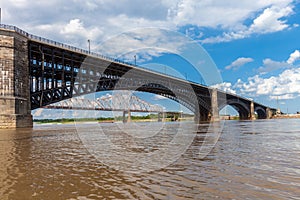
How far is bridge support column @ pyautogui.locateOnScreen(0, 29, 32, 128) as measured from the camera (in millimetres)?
39469

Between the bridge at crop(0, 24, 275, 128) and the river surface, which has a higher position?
the bridge at crop(0, 24, 275, 128)

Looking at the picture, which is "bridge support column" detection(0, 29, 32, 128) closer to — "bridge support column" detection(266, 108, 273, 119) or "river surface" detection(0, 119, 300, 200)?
"river surface" detection(0, 119, 300, 200)

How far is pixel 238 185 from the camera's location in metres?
6.48

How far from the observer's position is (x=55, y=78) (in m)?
60.4

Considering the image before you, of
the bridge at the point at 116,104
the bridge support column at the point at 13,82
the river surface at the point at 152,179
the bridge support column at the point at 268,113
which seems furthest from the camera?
the bridge support column at the point at 268,113

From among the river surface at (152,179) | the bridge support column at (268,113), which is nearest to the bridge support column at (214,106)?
the bridge support column at (268,113)

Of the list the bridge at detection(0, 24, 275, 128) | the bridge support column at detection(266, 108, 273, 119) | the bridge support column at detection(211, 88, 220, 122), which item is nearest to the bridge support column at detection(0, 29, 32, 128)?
the bridge at detection(0, 24, 275, 128)

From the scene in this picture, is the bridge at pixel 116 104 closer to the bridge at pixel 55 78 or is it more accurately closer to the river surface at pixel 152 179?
the bridge at pixel 55 78

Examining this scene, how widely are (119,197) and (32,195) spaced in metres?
2.02

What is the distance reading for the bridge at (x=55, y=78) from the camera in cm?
4128

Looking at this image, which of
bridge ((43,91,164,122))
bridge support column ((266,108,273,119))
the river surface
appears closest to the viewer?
the river surface

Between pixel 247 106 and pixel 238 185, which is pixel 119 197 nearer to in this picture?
pixel 238 185

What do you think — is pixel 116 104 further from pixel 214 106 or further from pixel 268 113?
pixel 268 113

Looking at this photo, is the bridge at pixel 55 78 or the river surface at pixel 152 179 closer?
the river surface at pixel 152 179
